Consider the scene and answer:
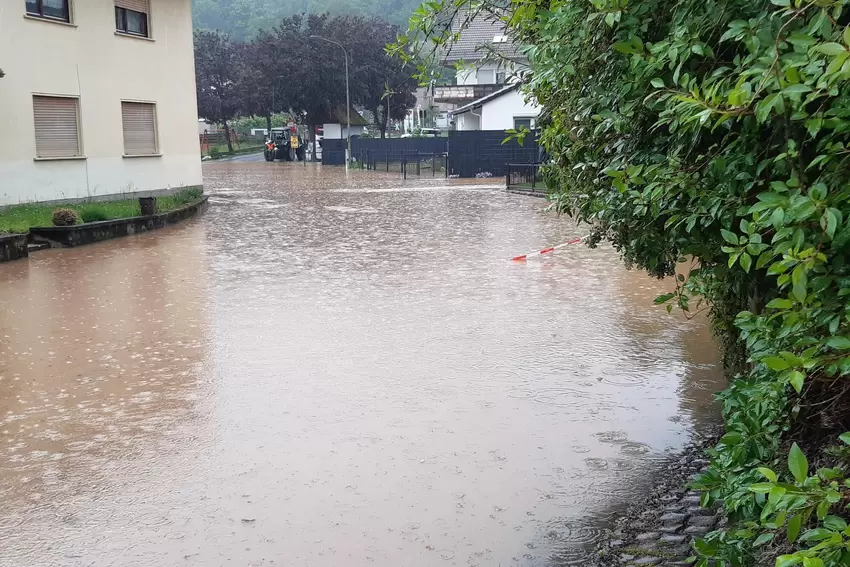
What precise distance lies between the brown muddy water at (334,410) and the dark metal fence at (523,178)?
16.8 meters

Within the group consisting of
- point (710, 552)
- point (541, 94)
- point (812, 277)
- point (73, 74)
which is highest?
point (73, 74)

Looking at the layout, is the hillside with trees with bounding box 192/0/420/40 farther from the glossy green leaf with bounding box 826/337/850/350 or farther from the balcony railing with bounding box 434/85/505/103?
the glossy green leaf with bounding box 826/337/850/350

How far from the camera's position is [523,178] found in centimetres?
3344

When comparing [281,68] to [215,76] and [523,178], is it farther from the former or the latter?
[523,178]

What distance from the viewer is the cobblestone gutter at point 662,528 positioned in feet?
13.9

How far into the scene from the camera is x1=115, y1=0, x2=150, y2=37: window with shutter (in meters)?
24.1

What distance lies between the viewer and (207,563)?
14.0 ft

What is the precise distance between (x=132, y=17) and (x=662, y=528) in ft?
78.0

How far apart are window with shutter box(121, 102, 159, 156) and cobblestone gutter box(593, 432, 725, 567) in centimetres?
2224

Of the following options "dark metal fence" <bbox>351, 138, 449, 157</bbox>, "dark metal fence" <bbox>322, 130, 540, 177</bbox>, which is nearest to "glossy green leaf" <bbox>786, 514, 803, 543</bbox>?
"dark metal fence" <bbox>322, 130, 540, 177</bbox>

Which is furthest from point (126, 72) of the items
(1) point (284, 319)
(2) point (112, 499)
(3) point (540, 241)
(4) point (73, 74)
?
(2) point (112, 499)

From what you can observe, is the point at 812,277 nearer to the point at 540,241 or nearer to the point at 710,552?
the point at 710,552

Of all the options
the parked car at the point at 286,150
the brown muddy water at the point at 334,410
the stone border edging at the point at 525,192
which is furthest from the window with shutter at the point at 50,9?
the parked car at the point at 286,150

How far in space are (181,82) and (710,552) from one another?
25.8 metres
